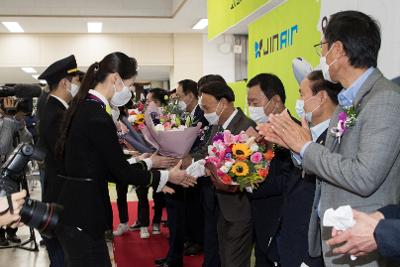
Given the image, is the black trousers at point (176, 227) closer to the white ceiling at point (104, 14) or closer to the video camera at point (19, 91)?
the video camera at point (19, 91)

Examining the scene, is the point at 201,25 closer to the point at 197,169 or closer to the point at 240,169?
the point at 197,169

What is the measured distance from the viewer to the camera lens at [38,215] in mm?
1840

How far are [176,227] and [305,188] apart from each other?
1.92m

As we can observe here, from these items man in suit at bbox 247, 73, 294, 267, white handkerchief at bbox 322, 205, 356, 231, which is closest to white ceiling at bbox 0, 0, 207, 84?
man in suit at bbox 247, 73, 294, 267

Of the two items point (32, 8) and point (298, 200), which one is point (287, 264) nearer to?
point (298, 200)

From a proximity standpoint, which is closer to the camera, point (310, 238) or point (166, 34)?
point (310, 238)

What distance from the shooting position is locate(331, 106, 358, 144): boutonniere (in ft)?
5.67

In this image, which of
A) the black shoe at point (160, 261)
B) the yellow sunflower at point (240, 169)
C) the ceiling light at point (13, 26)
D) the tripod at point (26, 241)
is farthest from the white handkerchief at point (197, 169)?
the ceiling light at point (13, 26)

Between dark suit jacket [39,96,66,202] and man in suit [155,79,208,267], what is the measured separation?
1.15m

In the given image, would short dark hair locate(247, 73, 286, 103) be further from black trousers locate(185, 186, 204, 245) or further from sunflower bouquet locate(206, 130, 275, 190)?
black trousers locate(185, 186, 204, 245)

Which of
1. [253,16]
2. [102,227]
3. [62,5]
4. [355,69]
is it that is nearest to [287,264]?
[102,227]

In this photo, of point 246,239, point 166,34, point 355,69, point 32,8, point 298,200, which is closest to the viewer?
point 355,69

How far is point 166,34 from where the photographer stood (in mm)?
12000

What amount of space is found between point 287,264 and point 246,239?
71cm
